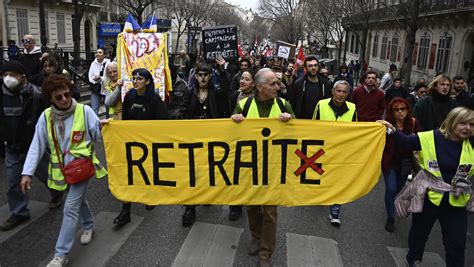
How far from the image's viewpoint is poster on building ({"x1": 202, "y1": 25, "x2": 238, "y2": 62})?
8688 mm

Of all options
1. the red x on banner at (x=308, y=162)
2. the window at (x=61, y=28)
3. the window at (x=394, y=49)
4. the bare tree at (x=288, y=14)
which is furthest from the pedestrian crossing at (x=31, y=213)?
the bare tree at (x=288, y=14)

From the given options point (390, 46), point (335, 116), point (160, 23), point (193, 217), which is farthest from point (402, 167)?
point (160, 23)

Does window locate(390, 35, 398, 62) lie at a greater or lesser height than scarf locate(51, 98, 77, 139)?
greater

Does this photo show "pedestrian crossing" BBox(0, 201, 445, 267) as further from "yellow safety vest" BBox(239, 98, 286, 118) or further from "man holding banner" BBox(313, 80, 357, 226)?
"yellow safety vest" BBox(239, 98, 286, 118)

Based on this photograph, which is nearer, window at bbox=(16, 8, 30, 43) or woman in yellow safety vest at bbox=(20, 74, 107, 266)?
woman in yellow safety vest at bbox=(20, 74, 107, 266)

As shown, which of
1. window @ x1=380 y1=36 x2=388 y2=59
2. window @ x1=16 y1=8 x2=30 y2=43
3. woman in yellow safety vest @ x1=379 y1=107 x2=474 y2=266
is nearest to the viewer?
woman in yellow safety vest @ x1=379 y1=107 x2=474 y2=266

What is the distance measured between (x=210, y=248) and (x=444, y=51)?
2354 centimetres

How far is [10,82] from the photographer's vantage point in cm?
446

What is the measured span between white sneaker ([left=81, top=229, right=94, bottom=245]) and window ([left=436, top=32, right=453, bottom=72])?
23.4 m

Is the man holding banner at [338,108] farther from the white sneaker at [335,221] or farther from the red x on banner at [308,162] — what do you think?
the red x on banner at [308,162]

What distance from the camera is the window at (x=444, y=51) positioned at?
22.8 meters

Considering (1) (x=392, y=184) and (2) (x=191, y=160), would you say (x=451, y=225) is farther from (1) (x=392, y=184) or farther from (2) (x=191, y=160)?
(2) (x=191, y=160)

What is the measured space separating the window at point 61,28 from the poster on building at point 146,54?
26.5m

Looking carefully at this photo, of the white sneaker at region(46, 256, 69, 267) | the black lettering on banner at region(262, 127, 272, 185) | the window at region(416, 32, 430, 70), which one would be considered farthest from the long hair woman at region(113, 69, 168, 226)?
the window at region(416, 32, 430, 70)
